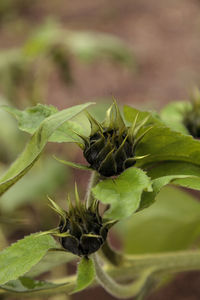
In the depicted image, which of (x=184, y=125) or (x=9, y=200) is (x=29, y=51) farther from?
(x=184, y=125)

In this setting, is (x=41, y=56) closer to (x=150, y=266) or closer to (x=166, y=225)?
(x=166, y=225)

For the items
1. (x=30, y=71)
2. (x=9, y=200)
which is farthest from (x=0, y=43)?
(x=9, y=200)

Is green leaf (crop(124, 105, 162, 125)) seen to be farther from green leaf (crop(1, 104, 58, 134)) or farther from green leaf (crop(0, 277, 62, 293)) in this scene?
green leaf (crop(0, 277, 62, 293))

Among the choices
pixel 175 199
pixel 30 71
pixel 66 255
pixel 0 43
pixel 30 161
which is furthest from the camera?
pixel 0 43

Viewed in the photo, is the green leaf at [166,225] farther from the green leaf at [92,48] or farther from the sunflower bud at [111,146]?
the green leaf at [92,48]

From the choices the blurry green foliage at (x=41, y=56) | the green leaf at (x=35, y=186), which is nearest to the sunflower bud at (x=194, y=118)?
the green leaf at (x=35, y=186)

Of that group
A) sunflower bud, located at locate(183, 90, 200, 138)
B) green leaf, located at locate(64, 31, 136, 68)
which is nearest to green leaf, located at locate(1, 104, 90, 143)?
sunflower bud, located at locate(183, 90, 200, 138)
